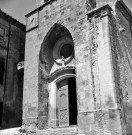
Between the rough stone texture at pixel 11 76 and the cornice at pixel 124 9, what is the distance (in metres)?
6.43

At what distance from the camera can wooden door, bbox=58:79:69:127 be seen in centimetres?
863

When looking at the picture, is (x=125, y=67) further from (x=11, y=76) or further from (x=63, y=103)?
(x=11, y=76)

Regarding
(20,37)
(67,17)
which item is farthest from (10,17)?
(67,17)

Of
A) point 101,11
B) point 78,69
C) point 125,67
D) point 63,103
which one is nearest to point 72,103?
→ point 63,103

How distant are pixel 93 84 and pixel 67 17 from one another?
11.1ft

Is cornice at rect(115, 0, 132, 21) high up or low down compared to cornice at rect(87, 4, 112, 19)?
up

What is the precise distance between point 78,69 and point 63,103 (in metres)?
2.07

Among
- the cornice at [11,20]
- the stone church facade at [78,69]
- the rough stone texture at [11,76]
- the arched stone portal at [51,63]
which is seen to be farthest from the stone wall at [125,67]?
the cornice at [11,20]

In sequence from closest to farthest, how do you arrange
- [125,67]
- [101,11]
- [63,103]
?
[101,11]
[125,67]
[63,103]

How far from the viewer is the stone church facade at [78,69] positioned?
6.67 m

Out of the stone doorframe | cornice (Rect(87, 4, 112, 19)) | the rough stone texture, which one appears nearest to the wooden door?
the stone doorframe

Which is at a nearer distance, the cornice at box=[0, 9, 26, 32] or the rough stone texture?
the rough stone texture

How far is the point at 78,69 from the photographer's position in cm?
760

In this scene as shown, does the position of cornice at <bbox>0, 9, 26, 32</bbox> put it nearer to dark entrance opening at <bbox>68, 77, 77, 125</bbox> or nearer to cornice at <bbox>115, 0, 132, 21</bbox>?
dark entrance opening at <bbox>68, 77, 77, 125</bbox>
